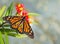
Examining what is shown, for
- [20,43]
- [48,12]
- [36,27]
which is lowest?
[20,43]

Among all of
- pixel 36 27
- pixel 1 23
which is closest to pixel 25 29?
pixel 1 23

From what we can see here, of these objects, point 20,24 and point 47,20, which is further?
point 47,20

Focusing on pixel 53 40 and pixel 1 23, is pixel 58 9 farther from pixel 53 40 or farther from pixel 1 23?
pixel 1 23

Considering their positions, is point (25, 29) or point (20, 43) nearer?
point (25, 29)

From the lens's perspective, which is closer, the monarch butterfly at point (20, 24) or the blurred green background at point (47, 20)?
the monarch butterfly at point (20, 24)

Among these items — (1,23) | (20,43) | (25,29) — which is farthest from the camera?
(20,43)

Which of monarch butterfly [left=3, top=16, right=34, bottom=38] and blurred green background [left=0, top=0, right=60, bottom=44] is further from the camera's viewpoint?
blurred green background [left=0, top=0, right=60, bottom=44]

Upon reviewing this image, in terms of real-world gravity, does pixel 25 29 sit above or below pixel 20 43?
above

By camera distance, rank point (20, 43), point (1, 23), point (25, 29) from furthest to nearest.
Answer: point (20, 43), point (1, 23), point (25, 29)
